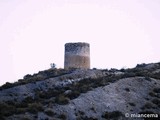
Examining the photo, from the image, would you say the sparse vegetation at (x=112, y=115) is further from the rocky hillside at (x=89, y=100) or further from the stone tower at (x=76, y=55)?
the stone tower at (x=76, y=55)

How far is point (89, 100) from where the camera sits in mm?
32094

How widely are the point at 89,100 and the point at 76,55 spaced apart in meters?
22.5

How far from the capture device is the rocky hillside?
28.4 m

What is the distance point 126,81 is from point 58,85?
989 centimetres

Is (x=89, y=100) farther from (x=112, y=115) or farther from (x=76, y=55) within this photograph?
(x=76, y=55)

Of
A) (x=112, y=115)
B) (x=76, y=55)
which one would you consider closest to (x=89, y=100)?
(x=112, y=115)

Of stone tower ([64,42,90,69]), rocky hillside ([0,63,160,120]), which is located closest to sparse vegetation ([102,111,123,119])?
rocky hillside ([0,63,160,120])

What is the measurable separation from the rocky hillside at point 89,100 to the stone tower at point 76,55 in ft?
31.8

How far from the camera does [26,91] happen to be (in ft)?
137

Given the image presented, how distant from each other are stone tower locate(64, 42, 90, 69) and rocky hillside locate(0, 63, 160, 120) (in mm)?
9698

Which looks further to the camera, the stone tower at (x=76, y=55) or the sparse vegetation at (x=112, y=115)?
the stone tower at (x=76, y=55)

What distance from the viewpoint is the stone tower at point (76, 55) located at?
5406cm

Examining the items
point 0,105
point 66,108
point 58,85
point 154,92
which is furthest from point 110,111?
point 58,85

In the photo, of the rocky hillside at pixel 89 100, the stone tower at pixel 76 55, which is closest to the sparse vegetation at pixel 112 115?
the rocky hillside at pixel 89 100
